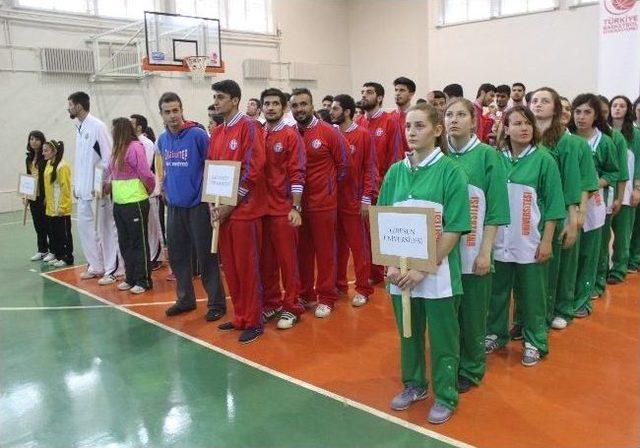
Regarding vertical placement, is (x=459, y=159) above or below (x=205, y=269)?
above

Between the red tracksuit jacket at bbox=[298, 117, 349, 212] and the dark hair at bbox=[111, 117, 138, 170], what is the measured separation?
1748 millimetres

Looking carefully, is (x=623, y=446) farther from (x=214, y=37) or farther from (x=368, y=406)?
(x=214, y=37)

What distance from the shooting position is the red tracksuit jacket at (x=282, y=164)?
425 centimetres

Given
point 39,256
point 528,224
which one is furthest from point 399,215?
point 39,256

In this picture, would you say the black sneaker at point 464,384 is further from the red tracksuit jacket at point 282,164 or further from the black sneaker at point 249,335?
the red tracksuit jacket at point 282,164

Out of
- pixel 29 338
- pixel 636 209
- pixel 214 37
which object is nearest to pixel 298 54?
pixel 214 37

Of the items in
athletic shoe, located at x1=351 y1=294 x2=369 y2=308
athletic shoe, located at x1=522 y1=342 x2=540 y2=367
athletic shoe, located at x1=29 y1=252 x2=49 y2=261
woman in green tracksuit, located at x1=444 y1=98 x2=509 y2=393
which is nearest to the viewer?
woman in green tracksuit, located at x1=444 y1=98 x2=509 y2=393

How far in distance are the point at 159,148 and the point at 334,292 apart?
1887 mm

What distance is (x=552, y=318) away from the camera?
4023 mm

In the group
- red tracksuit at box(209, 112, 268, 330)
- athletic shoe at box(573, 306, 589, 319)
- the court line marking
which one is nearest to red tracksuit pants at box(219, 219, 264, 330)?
red tracksuit at box(209, 112, 268, 330)

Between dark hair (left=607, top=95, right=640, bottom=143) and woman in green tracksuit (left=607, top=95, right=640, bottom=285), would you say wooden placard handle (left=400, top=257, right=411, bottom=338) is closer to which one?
woman in green tracksuit (left=607, top=95, right=640, bottom=285)

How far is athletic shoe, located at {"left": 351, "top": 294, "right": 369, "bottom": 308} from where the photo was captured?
4731 mm

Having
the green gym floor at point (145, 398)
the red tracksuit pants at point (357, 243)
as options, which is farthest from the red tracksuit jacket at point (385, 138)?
the green gym floor at point (145, 398)

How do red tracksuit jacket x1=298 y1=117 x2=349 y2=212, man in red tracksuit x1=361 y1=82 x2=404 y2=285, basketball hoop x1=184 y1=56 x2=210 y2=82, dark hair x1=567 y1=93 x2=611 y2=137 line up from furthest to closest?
basketball hoop x1=184 y1=56 x2=210 y2=82 < man in red tracksuit x1=361 y1=82 x2=404 y2=285 < red tracksuit jacket x1=298 y1=117 x2=349 y2=212 < dark hair x1=567 y1=93 x2=611 y2=137
